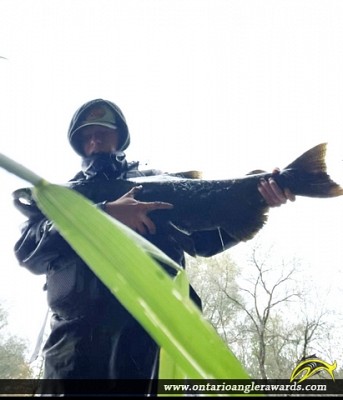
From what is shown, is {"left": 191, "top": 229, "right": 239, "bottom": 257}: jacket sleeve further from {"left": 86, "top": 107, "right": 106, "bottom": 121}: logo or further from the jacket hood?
{"left": 86, "top": 107, "right": 106, "bottom": 121}: logo

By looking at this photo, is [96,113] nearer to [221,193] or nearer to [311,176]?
[221,193]

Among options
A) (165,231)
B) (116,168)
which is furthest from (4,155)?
(116,168)

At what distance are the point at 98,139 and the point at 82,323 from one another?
758 mm

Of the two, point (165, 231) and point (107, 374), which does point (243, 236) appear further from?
point (107, 374)

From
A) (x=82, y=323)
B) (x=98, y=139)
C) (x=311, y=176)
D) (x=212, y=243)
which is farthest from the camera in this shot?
(x=98, y=139)

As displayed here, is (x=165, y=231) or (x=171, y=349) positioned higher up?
(x=171, y=349)

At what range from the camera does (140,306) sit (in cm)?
12

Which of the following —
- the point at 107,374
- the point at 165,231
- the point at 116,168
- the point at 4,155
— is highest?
the point at 4,155

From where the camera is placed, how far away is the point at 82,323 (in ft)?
2.75

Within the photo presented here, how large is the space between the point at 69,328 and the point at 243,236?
593 mm

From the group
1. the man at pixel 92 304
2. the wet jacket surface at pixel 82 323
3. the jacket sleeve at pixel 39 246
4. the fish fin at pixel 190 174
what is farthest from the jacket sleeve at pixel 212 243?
the jacket sleeve at pixel 39 246

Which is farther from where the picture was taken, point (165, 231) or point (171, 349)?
point (165, 231)

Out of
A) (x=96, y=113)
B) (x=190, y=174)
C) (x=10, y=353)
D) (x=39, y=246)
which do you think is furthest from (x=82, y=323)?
(x=10, y=353)

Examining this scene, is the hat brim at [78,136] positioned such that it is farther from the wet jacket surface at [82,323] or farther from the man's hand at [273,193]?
the man's hand at [273,193]
